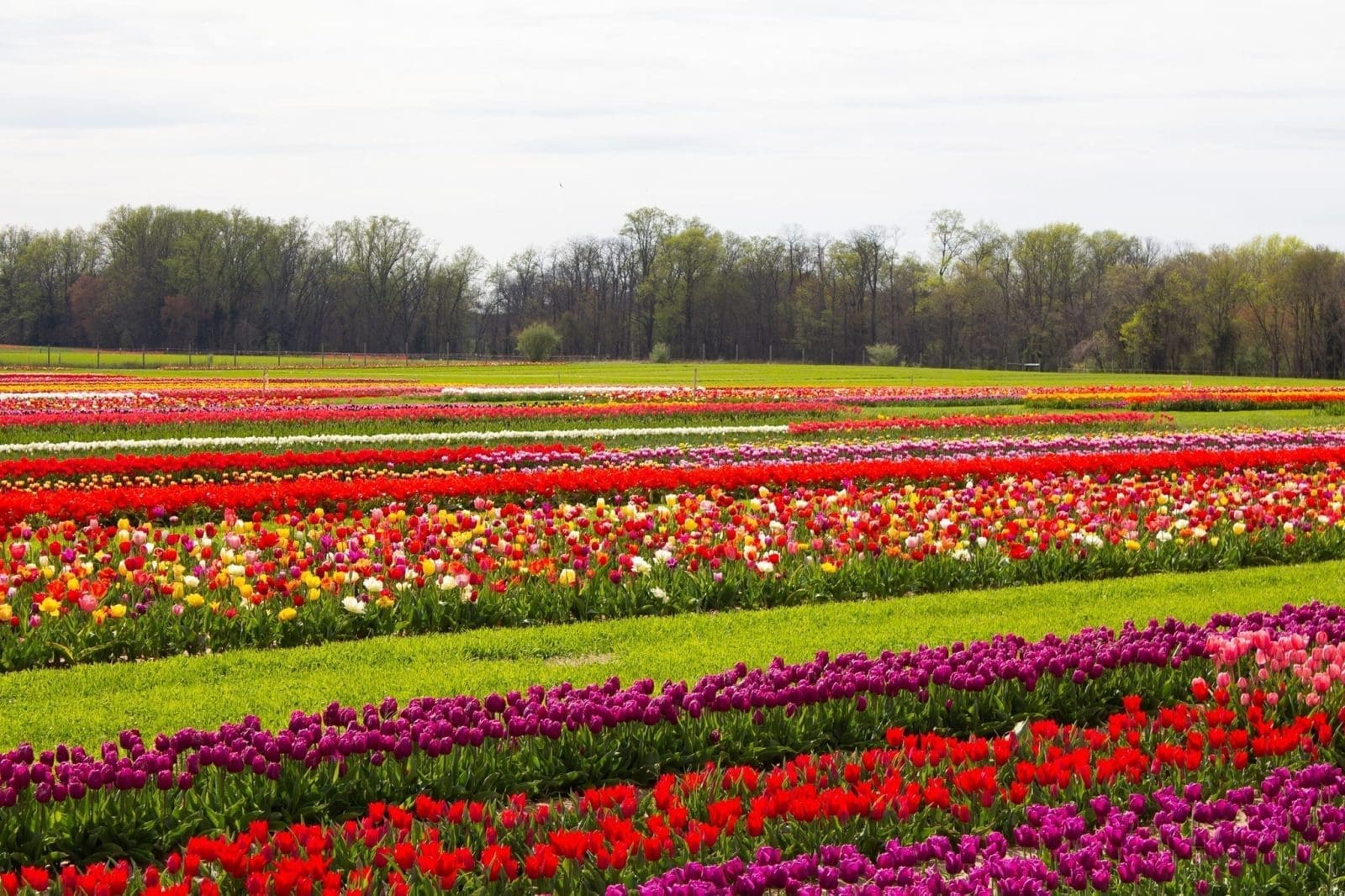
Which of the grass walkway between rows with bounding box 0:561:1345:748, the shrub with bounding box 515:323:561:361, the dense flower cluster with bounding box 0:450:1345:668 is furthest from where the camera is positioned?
the shrub with bounding box 515:323:561:361

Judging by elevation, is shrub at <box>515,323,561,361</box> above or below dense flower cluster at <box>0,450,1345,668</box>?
above

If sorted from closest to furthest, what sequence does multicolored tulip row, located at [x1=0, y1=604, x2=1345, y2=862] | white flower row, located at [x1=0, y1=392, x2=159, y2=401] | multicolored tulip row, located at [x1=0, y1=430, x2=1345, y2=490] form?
multicolored tulip row, located at [x1=0, y1=604, x2=1345, y2=862] → multicolored tulip row, located at [x1=0, y1=430, x2=1345, y2=490] → white flower row, located at [x1=0, y1=392, x2=159, y2=401]

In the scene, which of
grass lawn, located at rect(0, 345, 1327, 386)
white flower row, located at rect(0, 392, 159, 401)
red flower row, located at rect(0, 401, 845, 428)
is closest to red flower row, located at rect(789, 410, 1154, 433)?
red flower row, located at rect(0, 401, 845, 428)

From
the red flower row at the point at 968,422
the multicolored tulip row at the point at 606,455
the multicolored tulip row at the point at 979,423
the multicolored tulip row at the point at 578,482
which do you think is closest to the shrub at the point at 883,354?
the multicolored tulip row at the point at 979,423

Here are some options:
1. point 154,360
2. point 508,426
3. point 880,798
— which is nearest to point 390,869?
point 880,798

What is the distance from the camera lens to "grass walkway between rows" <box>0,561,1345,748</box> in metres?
6.38

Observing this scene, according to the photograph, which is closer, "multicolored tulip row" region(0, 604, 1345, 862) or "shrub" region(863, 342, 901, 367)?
"multicolored tulip row" region(0, 604, 1345, 862)

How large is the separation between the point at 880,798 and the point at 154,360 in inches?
2716

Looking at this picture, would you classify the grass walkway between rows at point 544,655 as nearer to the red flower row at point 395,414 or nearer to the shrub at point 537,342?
the red flower row at point 395,414

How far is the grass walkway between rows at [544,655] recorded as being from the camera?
6375mm

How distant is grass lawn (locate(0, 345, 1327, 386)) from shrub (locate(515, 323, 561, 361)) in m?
1.09

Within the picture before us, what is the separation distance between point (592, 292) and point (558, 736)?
96048 millimetres

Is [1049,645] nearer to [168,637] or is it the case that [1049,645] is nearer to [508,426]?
[168,637]

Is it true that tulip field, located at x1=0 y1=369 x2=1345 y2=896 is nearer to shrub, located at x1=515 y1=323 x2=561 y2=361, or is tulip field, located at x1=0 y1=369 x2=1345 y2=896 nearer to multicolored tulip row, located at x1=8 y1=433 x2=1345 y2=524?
multicolored tulip row, located at x1=8 y1=433 x2=1345 y2=524
